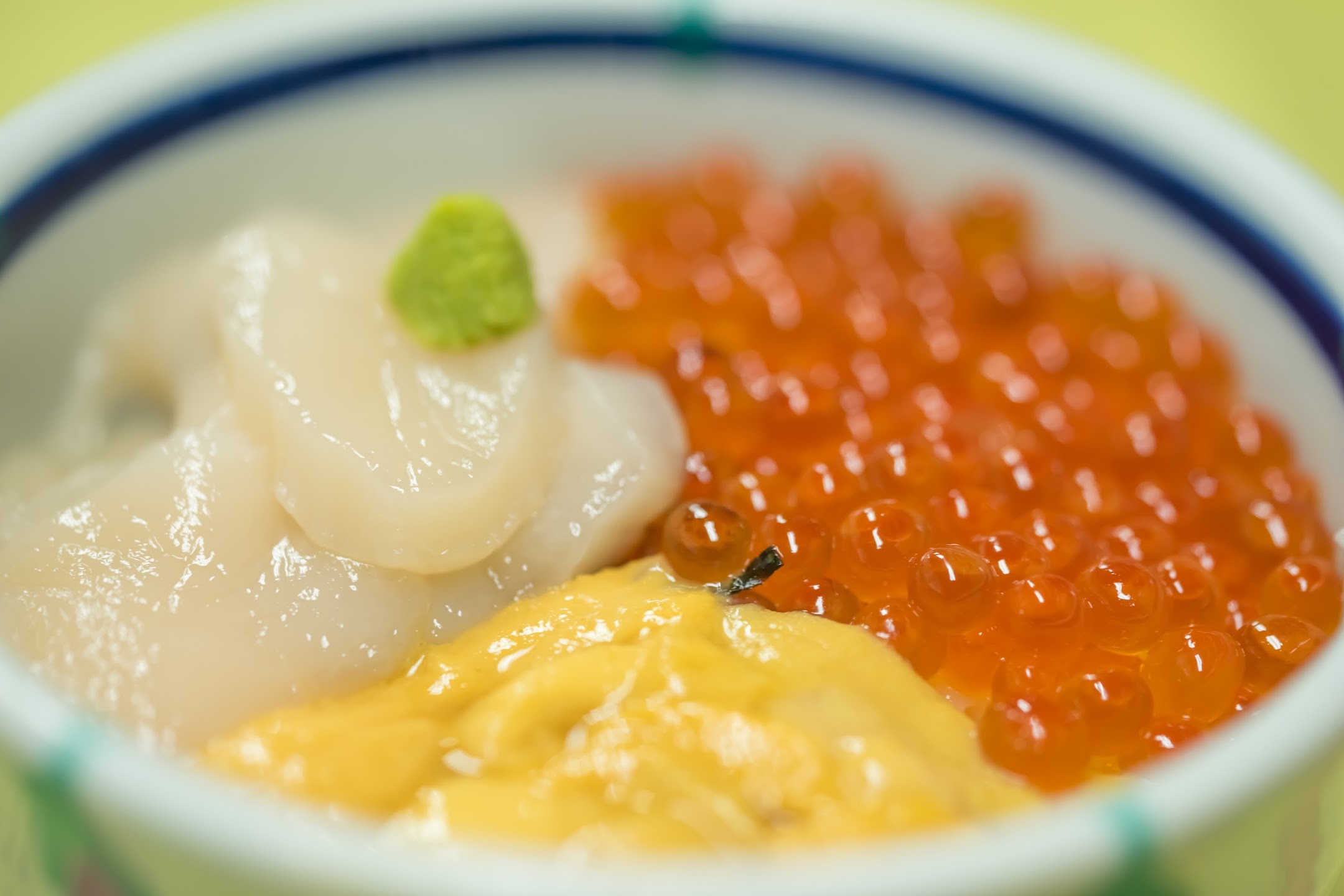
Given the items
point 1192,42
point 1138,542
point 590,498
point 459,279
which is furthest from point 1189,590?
point 1192,42

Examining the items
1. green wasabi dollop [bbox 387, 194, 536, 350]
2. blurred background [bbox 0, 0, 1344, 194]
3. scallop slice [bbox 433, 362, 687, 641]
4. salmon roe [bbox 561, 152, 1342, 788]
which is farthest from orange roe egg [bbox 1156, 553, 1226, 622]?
blurred background [bbox 0, 0, 1344, 194]

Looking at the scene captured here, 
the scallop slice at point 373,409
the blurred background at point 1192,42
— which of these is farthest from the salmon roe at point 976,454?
the blurred background at point 1192,42

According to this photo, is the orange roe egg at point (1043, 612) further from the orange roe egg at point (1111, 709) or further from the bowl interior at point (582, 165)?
the bowl interior at point (582, 165)

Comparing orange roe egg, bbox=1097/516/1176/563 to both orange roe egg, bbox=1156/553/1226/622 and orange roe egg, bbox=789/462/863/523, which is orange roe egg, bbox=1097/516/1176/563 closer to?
orange roe egg, bbox=1156/553/1226/622

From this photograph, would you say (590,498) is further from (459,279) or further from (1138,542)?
Answer: (1138,542)

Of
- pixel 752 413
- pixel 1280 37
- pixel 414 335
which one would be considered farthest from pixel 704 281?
pixel 1280 37
